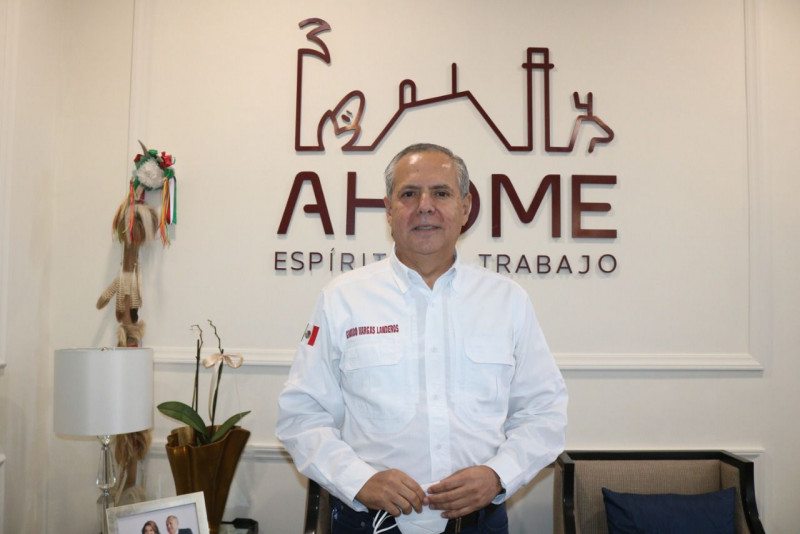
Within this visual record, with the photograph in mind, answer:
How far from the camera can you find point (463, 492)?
5.16 ft

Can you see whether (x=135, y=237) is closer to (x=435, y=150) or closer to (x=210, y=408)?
(x=210, y=408)

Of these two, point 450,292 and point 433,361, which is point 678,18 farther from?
point 433,361

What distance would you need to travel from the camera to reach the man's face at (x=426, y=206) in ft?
5.80

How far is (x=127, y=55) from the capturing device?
112 inches

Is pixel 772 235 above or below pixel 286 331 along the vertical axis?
above

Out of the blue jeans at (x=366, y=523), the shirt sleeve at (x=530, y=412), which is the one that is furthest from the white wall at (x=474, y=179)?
the blue jeans at (x=366, y=523)

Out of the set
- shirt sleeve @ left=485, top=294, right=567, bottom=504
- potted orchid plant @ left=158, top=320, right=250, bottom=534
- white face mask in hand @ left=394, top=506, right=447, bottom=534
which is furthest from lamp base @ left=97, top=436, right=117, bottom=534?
shirt sleeve @ left=485, top=294, right=567, bottom=504

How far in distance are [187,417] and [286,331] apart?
554mm

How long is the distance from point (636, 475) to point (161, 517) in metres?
1.80

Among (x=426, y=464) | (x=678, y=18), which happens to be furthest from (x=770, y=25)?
(x=426, y=464)

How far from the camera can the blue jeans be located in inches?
66.5

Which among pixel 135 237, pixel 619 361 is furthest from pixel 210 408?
pixel 619 361

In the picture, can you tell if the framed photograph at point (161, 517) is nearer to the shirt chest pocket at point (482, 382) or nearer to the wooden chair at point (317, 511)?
the wooden chair at point (317, 511)

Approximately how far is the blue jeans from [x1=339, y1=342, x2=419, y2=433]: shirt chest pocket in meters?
0.24
